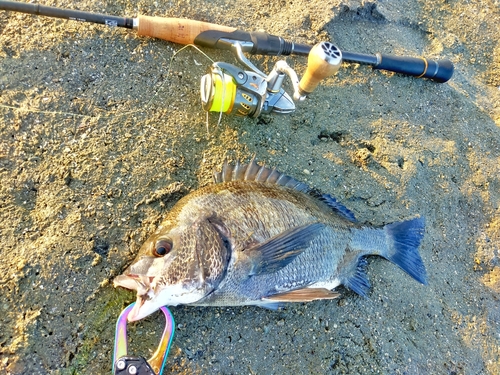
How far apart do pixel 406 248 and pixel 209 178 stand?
1.45 metres

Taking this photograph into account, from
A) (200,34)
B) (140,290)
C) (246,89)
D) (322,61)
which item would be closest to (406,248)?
(322,61)

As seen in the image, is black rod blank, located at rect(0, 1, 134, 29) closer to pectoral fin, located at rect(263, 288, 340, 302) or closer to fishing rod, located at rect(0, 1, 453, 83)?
fishing rod, located at rect(0, 1, 453, 83)

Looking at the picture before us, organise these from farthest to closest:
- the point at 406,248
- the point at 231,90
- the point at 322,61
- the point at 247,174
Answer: the point at 406,248 → the point at 231,90 → the point at 247,174 → the point at 322,61

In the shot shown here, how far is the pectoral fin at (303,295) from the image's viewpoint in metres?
2.37

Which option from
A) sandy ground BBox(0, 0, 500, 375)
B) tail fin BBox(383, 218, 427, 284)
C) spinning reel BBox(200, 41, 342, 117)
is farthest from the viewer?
tail fin BBox(383, 218, 427, 284)

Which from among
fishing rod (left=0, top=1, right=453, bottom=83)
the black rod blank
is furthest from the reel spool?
the black rod blank

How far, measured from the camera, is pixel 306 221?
102 inches

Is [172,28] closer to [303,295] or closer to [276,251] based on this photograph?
[276,251]

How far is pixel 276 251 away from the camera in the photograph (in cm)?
231

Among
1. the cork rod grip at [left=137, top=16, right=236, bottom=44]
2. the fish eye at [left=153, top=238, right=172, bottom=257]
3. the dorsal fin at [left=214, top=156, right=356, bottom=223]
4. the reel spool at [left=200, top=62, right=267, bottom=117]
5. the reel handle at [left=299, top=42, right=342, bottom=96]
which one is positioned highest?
the reel handle at [left=299, top=42, right=342, bottom=96]

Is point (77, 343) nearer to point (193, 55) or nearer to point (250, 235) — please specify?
point (250, 235)

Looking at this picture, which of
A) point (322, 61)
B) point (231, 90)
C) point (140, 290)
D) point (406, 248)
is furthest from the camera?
point (406, 248)

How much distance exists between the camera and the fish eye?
2.23m

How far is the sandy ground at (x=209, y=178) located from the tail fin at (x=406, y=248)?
12 centimetres
